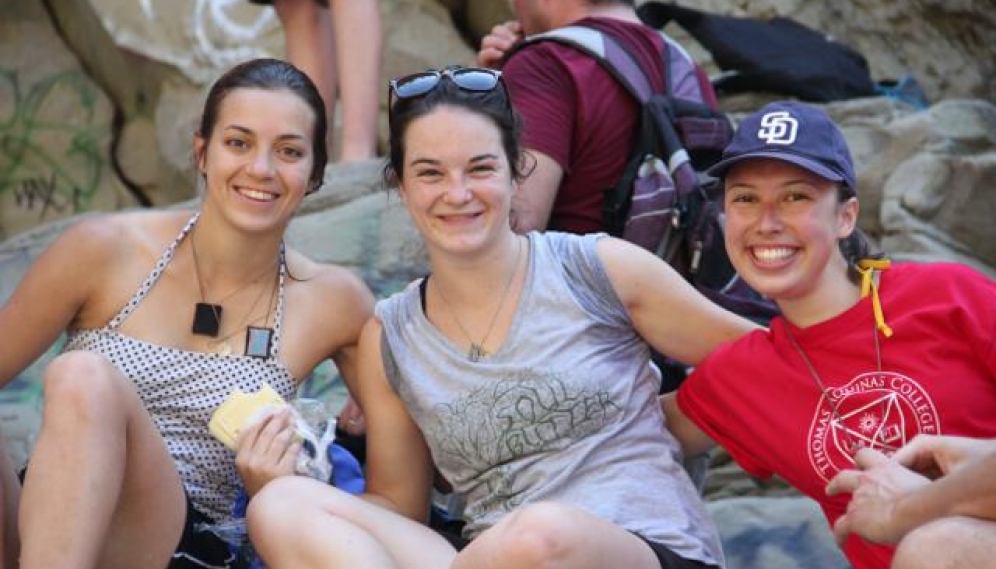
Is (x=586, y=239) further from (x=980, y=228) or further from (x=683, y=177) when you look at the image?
(x=980, y=228)

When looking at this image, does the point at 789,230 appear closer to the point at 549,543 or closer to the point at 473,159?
the point at 473,159

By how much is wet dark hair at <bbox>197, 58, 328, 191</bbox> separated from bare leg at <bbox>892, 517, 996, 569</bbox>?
5.48ft

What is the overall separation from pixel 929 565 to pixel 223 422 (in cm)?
148

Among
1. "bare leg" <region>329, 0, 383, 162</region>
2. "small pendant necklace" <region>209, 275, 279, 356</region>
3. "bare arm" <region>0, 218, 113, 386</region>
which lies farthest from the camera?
"bare leg" <region>329, 0, 383, 162</region>

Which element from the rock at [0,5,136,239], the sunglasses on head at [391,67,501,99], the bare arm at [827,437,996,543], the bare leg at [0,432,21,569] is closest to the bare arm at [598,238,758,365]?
the sunglasses on head at [391,67,501,99]

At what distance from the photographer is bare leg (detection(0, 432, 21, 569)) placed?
10.2ft

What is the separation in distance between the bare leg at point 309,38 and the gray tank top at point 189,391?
1582mm

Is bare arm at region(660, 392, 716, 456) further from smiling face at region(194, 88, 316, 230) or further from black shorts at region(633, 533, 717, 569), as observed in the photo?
smiling face at region(194, 88, 316, 230)

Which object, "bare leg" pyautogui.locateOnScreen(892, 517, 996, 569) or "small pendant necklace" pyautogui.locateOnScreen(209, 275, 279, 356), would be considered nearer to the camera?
"bare leg" pyautogui.locateOnScreen(892, 517, 996, 569)

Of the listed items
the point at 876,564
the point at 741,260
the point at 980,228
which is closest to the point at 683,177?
the point at 741,260

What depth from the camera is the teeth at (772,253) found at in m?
3.04

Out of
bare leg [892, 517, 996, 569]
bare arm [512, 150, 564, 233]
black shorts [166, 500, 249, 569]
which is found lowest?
black shorts [166, 500, 249, 569]

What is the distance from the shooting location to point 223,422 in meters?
3.23

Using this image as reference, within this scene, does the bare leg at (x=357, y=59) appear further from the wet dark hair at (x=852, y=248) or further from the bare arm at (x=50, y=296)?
the wet dark hair at (x=852, y=248)
